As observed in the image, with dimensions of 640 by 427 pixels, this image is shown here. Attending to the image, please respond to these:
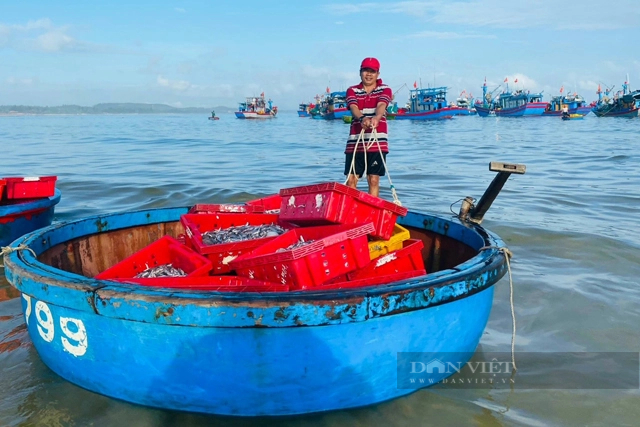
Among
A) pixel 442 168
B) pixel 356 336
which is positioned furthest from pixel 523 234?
pixel 442 168

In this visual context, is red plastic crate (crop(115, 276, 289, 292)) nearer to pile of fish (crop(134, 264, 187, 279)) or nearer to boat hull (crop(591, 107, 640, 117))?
pile of fish (crop(134, 264, 187, 279))

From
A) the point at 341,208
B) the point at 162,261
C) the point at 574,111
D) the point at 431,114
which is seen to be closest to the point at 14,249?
the point at 162,261

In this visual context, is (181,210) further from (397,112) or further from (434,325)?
(397,112)

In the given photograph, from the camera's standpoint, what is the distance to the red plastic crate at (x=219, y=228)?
13.8 ft

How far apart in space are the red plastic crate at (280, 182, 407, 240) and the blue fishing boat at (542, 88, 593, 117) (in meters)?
85.2

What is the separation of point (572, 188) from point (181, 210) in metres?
10.3

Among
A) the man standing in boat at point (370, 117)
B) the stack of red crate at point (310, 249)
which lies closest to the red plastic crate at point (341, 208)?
the stack of red crate at point (310, 249)

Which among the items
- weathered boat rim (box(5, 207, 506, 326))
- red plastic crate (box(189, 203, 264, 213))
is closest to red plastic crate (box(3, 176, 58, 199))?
red plastic crate (box(189, 203, 264, 213))

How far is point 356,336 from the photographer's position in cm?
303

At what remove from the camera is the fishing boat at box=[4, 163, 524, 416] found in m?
2.90

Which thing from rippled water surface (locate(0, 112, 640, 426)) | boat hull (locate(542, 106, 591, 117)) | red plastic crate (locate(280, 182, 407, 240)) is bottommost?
rippled water surface (locate(0, 112, 640, 426))

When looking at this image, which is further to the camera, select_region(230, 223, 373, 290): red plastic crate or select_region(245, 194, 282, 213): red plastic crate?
select_region(245, 194, 282, 213): red plastic crate

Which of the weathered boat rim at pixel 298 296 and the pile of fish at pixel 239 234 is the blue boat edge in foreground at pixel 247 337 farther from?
the pile of fish at pixel 239 234

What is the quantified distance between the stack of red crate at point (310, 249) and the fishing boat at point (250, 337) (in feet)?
1.37
